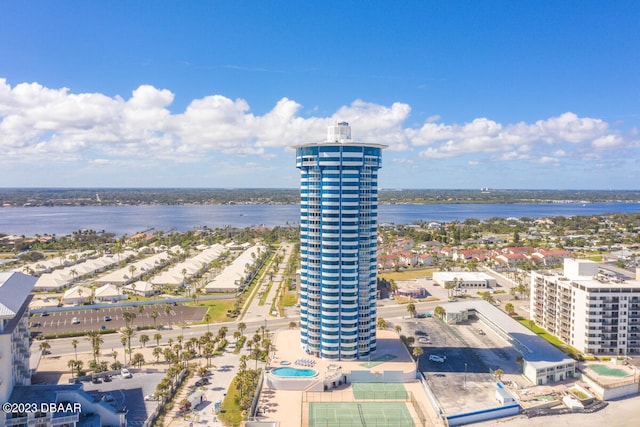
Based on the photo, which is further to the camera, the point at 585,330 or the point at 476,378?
the point at 585,330

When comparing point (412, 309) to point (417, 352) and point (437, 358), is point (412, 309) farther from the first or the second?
point (417, 352)

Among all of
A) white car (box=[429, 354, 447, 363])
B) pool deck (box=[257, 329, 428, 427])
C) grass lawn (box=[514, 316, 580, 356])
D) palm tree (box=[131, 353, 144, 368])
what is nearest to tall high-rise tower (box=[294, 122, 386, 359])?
pool deck (box=[257, 329, 428, 427])

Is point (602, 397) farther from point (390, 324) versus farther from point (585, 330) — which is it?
point (390, 324)

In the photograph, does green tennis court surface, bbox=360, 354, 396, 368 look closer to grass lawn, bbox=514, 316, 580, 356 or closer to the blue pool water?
the blue pool water

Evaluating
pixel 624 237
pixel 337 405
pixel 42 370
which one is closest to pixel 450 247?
pixel 624 237

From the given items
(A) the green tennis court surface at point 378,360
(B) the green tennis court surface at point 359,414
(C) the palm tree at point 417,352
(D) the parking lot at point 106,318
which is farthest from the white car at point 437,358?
(D) the parking lot at point 106,318

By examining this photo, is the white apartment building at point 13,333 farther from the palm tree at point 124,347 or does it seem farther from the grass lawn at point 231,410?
the grass lawn at point 231,410

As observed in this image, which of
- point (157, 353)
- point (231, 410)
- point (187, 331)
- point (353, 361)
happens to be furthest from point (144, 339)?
point (353, 361)
